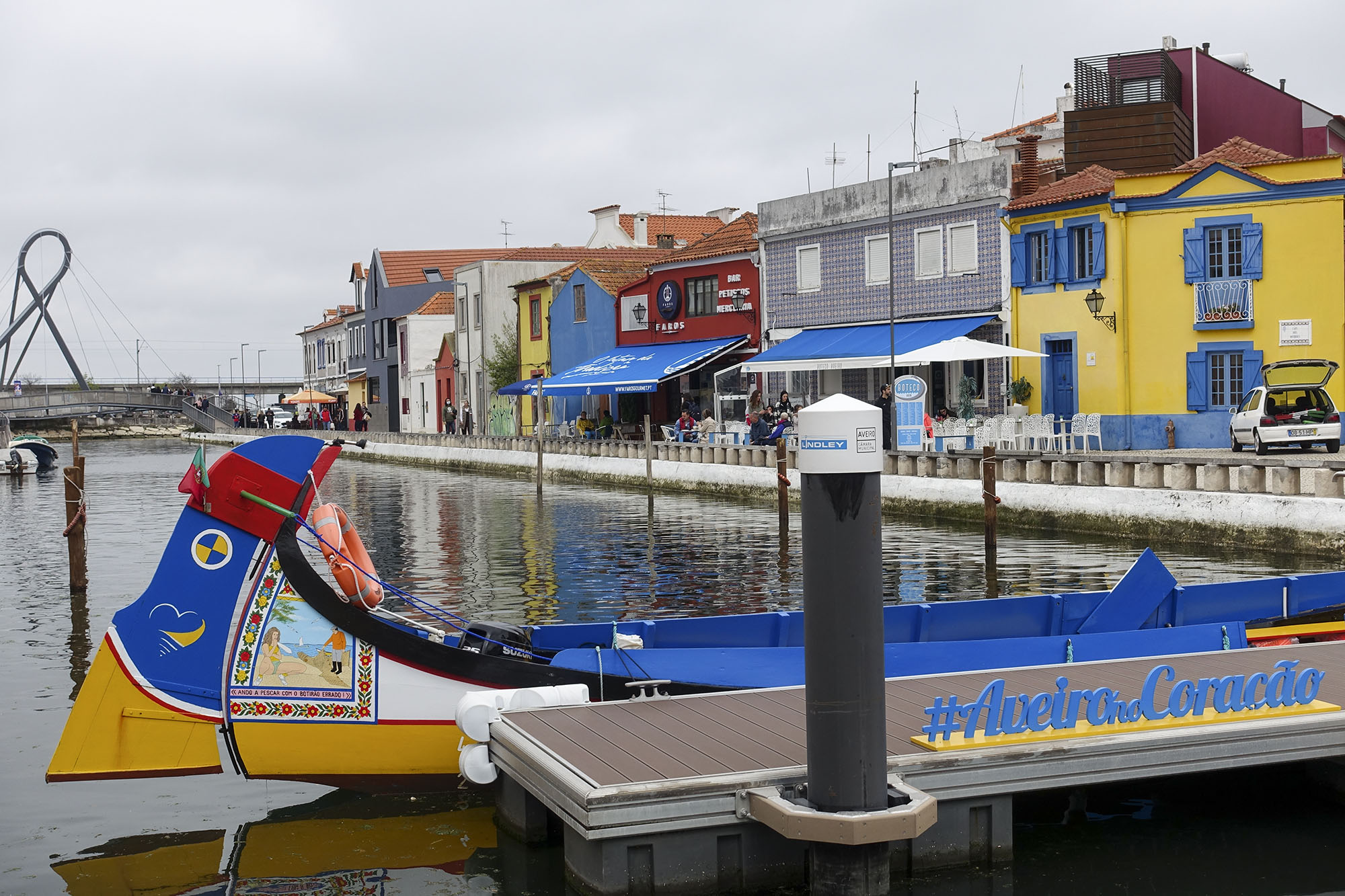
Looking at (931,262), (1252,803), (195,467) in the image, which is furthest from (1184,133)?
(195,467)

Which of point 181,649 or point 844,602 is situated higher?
point 844,602

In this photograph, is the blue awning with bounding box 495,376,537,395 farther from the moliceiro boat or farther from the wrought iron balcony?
the moliceiro boat

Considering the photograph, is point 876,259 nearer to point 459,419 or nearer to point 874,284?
point 874,284

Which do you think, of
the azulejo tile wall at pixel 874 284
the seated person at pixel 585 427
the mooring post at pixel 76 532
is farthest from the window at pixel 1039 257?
the mooring post at pixel 76 532

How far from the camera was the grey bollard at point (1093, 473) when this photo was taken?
22547 millimetres

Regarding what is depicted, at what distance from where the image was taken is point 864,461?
19.6ft

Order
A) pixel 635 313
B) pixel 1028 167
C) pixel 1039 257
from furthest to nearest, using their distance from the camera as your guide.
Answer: pixel 635 313
pixel 1028 167
pixel 1039 257

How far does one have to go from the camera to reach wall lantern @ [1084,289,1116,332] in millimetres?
29250

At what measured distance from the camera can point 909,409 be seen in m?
29.9

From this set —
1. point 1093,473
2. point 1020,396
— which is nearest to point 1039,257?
point 1020,396

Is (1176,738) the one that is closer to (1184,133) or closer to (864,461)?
(864,461)

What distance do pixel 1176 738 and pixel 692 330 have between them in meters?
35.5

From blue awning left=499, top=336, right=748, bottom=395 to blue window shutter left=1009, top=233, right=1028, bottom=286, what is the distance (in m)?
10.3

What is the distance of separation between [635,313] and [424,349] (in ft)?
77.8
